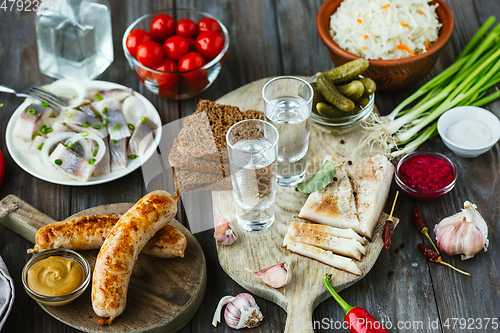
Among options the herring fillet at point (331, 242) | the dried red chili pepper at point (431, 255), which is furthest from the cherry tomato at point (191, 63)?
the dried red chili pepper at point (431, 255)

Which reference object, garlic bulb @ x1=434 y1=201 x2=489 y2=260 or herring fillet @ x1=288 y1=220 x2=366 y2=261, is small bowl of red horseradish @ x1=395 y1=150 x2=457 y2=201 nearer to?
garlic bulb @ x1=434 y1=201 x2=489 y2=260

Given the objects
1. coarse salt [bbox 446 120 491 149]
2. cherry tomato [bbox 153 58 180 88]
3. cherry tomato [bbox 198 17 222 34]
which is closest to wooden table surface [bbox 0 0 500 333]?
coarse salt [bbox 446 120 491 149]

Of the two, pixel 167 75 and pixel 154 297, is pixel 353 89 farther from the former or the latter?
pixel 154 297

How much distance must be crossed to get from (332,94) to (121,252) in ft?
5.25

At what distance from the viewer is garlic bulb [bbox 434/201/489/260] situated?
8.25 feet

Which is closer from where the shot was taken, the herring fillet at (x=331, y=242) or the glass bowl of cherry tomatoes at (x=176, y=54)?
the herring fillet at (x=331, y=242)

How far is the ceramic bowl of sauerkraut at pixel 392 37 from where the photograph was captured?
10.5ft

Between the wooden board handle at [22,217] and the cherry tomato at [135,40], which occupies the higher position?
the cherry tomato at [135,40]

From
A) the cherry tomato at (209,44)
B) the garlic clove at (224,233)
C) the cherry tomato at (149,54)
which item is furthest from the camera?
the cherry tomato at (209,44)

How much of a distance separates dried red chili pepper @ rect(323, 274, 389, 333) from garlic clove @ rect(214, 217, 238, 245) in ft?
2.04

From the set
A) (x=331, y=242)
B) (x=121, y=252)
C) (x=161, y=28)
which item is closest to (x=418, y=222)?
(x=331, y=242)

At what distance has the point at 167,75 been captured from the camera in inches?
128

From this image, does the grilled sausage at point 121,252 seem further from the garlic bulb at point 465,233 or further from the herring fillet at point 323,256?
the garlic bulb at point 465,233

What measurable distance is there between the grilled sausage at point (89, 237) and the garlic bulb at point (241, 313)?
39 centimetres
